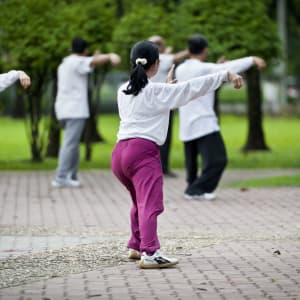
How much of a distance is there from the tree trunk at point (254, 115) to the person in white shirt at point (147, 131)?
1631 cm

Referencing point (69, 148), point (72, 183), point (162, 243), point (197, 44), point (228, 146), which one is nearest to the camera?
point (162, 243)

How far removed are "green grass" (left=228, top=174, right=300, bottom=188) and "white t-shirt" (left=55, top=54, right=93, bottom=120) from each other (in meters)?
2.42

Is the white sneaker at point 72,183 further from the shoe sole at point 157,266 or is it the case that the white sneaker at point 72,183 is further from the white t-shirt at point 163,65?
the shoe sole at point 157,266


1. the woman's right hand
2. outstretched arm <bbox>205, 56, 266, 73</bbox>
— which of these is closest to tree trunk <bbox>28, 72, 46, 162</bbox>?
outstretched arm <bbox>205, 56, 266, 73</bbox>

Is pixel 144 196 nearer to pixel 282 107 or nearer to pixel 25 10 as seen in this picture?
pixel 25 10

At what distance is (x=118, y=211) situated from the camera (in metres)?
12.9

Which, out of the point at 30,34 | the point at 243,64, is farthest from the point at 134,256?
the point at 30,34

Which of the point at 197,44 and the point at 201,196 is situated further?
the point at 201,196

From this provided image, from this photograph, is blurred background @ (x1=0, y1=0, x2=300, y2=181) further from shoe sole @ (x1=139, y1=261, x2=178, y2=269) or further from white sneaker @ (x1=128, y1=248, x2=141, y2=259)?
shoe sole @ (x1=139, y1=261, x2=178, y2=269)

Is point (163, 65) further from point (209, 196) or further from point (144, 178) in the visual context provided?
point (144, 178)

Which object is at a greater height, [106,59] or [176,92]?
[176,92]

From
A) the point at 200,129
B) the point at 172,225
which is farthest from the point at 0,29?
the point at 172,225

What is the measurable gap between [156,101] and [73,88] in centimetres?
691

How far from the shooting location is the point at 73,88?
15477mm
